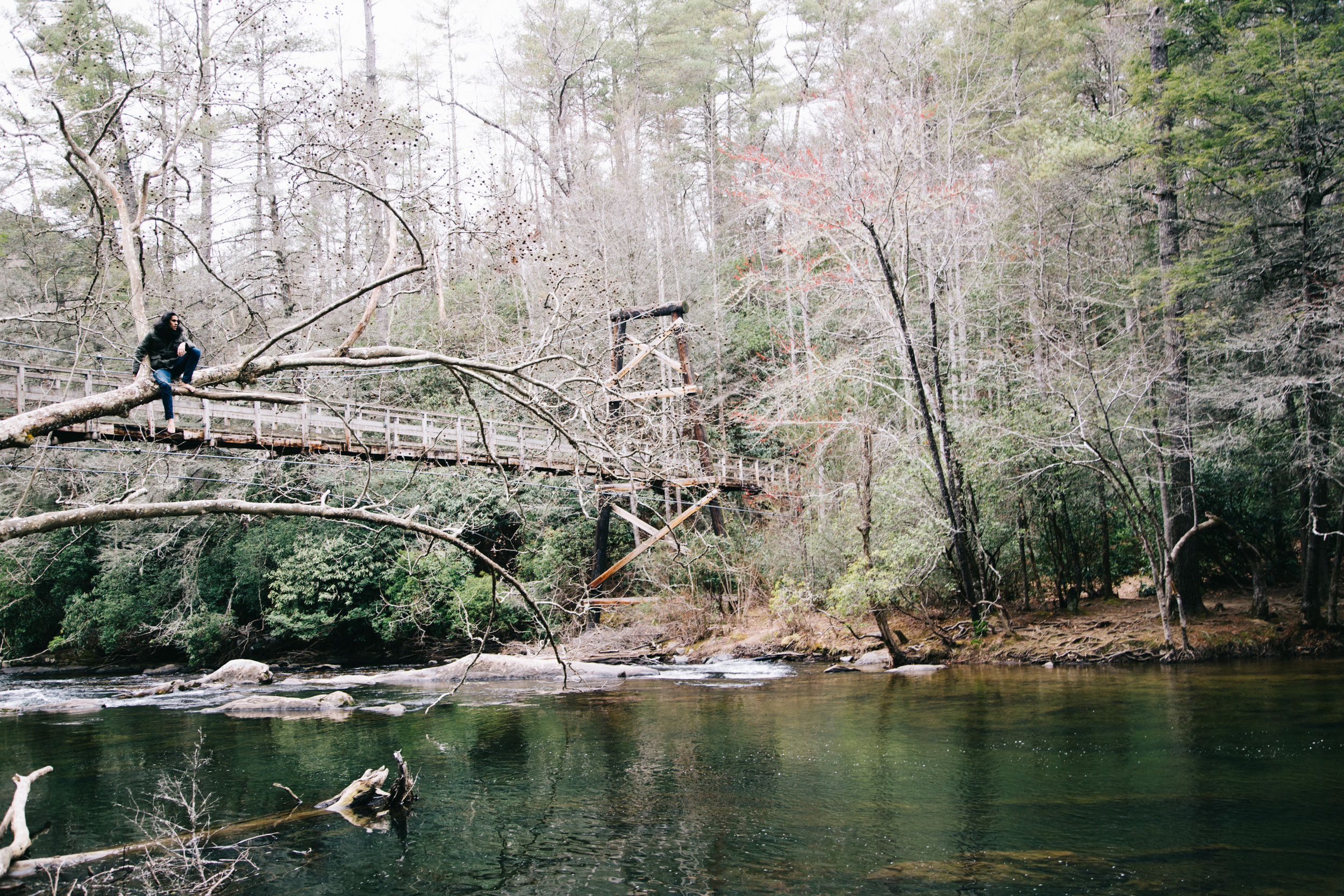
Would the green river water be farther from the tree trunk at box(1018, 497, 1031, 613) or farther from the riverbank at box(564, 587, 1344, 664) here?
the tree trunk at box(1018, 497, 1031, 613)

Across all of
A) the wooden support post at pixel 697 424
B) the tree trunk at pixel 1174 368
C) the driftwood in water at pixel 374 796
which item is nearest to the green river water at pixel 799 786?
the driftwood in water at pixel 374 796

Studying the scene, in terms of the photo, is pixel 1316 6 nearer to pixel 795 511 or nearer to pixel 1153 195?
pixel 1153 195

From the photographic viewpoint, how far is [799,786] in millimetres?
7586

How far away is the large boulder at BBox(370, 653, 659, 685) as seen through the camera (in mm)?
15516

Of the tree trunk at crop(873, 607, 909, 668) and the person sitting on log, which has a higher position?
the person sitting on log

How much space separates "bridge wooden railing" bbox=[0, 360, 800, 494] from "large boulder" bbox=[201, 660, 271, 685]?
438cm

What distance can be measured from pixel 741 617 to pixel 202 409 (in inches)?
452

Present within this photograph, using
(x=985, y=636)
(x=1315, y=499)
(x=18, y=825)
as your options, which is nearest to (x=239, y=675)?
(x=18, y=825)

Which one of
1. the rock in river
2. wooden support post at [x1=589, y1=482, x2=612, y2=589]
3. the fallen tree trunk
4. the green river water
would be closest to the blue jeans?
the fallen tree trunk

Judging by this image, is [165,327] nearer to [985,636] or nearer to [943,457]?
[943,457]

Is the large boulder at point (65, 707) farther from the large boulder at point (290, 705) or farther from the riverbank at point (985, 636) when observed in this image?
the riverbank at point (985, 636)

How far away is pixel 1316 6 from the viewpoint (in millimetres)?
13211

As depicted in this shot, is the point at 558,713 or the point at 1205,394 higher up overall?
the point at 1205,394

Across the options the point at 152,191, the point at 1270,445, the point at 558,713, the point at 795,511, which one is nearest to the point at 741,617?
the point at 795,511
